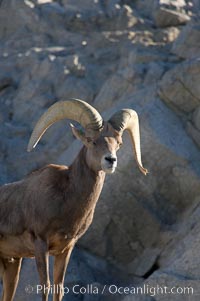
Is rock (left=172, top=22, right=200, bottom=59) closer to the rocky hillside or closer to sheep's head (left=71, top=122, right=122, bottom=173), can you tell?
the rocky hillside

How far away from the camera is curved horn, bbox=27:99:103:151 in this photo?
11562 mm

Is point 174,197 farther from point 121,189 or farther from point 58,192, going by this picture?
point 58,192

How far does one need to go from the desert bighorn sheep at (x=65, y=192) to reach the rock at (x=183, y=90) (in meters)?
3.53

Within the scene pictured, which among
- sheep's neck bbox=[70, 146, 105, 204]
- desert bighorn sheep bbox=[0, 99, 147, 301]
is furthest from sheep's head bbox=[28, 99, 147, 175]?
sheep's neck bbox=[70, 146, 105, 204]

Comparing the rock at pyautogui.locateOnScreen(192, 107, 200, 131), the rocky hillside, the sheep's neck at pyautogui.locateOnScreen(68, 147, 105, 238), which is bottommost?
the rocky hillside

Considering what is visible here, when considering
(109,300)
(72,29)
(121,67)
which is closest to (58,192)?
(109,300)

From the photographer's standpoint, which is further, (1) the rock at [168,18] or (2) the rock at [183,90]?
(1) the rock at [168,18]

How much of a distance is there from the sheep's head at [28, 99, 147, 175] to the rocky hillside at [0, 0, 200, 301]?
2.45 metres

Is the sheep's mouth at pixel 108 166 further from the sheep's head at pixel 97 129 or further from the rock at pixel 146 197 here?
the rock at pixel 146 197

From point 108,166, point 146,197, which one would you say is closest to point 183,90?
point 146,197

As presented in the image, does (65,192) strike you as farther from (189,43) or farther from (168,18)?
(168,18)

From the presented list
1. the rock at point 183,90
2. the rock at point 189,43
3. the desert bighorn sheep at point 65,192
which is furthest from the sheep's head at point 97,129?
the rock at point 189,43

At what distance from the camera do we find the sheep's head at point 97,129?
36.9 feet

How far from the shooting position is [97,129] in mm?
11500
